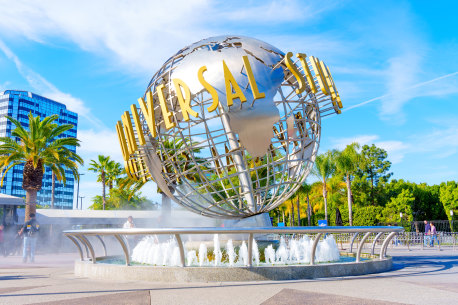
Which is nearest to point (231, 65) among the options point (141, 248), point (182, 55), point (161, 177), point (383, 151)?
point (182, 55)

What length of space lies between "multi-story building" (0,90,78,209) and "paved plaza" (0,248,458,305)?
105 m

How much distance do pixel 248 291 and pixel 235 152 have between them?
12.2 ft

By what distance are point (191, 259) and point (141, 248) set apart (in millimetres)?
1506

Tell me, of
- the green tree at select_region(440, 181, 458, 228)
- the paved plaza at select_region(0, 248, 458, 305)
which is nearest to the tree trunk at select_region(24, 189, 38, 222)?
the paved plaza at select_region(0, 248, 458, 305)

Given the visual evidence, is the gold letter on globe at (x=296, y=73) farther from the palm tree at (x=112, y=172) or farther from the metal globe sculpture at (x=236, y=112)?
the palm tree at (x=112, y=172)

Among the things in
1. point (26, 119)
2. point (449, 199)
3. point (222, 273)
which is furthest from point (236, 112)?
point (26, 119)

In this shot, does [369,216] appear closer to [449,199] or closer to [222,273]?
[449,199]

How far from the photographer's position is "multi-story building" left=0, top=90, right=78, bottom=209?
104 meters

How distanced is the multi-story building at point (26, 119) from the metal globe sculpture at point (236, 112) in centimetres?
10309

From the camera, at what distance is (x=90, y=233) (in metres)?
8.91

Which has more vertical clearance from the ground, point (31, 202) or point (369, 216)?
point (31, 202)

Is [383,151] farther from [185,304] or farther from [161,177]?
[185,304]

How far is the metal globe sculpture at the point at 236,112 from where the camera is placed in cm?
885

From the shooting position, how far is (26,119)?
112438 millimetres
